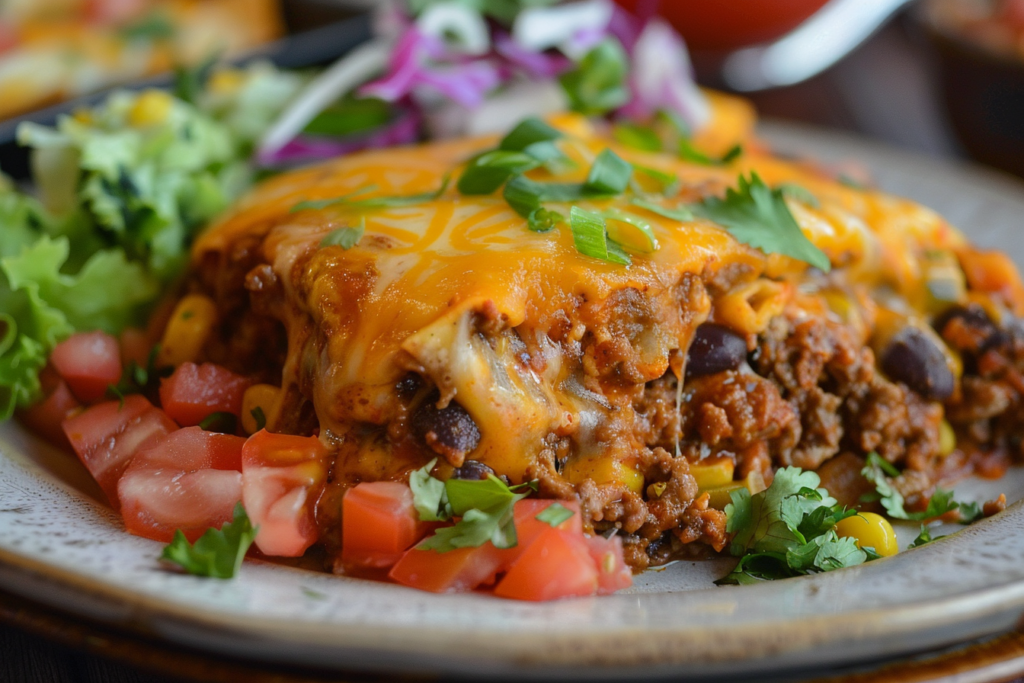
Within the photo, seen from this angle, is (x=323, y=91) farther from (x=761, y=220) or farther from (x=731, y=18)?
(x=731, y=18)

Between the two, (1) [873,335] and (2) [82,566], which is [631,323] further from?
(2) [82,566]

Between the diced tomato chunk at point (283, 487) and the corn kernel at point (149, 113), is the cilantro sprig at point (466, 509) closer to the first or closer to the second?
the diced tomato chunk at point (283, 487)

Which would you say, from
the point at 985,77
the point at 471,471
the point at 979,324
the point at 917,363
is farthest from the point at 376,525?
the point at 985,77

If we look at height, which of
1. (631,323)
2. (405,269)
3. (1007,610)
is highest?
(405,269)

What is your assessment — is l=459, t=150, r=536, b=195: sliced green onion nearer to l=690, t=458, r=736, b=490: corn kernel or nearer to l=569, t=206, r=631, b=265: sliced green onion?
l=569, t=206, r=631, b=265: sliced green onion

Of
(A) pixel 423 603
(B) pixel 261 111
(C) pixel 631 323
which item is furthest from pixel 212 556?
(B) pixel 261 111

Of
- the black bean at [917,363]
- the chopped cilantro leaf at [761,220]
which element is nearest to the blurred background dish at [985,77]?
the black bean at [917,363]

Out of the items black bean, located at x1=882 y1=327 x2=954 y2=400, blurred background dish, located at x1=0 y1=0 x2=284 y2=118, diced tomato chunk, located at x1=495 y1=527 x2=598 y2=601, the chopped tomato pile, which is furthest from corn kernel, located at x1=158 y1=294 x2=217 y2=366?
blurred background dish, located at x1=0 y1=0 x2=284 y2=118
